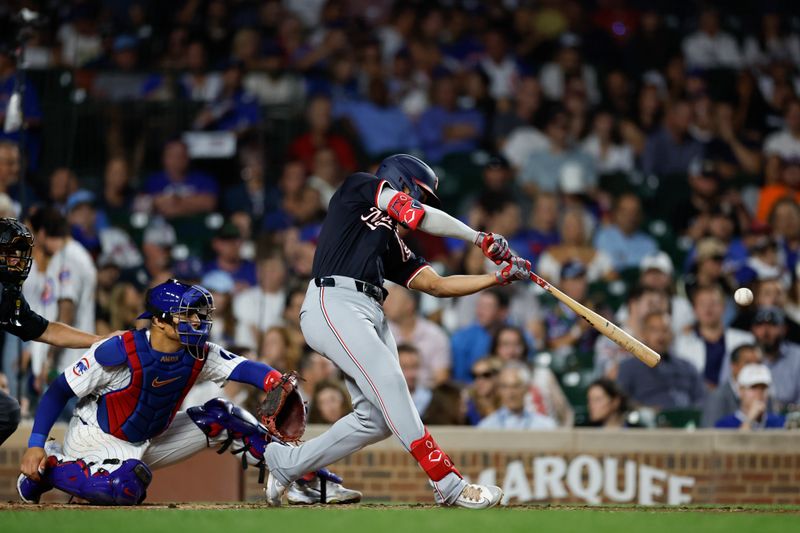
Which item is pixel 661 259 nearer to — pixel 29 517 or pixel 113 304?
pixel 113 304

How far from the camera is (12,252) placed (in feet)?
21.3

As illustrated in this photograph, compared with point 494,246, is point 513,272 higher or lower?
lower

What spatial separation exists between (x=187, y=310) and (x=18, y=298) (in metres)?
0.91

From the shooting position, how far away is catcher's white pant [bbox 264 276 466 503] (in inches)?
236

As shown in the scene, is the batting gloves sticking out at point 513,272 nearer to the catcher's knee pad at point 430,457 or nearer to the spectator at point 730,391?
the catcher's knee pad at point 430,457

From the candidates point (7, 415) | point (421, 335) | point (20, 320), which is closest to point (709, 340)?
point (421, 335)

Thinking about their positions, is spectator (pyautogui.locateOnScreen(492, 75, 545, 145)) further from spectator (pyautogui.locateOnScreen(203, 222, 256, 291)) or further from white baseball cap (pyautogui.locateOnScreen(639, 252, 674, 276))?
spectator (pyautogui.locateOnScreen(203, 222, 256, 291))

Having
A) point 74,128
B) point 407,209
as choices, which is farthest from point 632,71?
point 407,209

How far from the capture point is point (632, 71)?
45.0ft

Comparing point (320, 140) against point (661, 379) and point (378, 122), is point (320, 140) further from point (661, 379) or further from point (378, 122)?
point (661, 379)

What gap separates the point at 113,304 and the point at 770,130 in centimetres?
696

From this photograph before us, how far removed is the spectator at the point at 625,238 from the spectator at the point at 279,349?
3388 mm

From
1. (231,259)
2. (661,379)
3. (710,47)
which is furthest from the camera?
(710,47)

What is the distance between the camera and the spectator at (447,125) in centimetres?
1284
